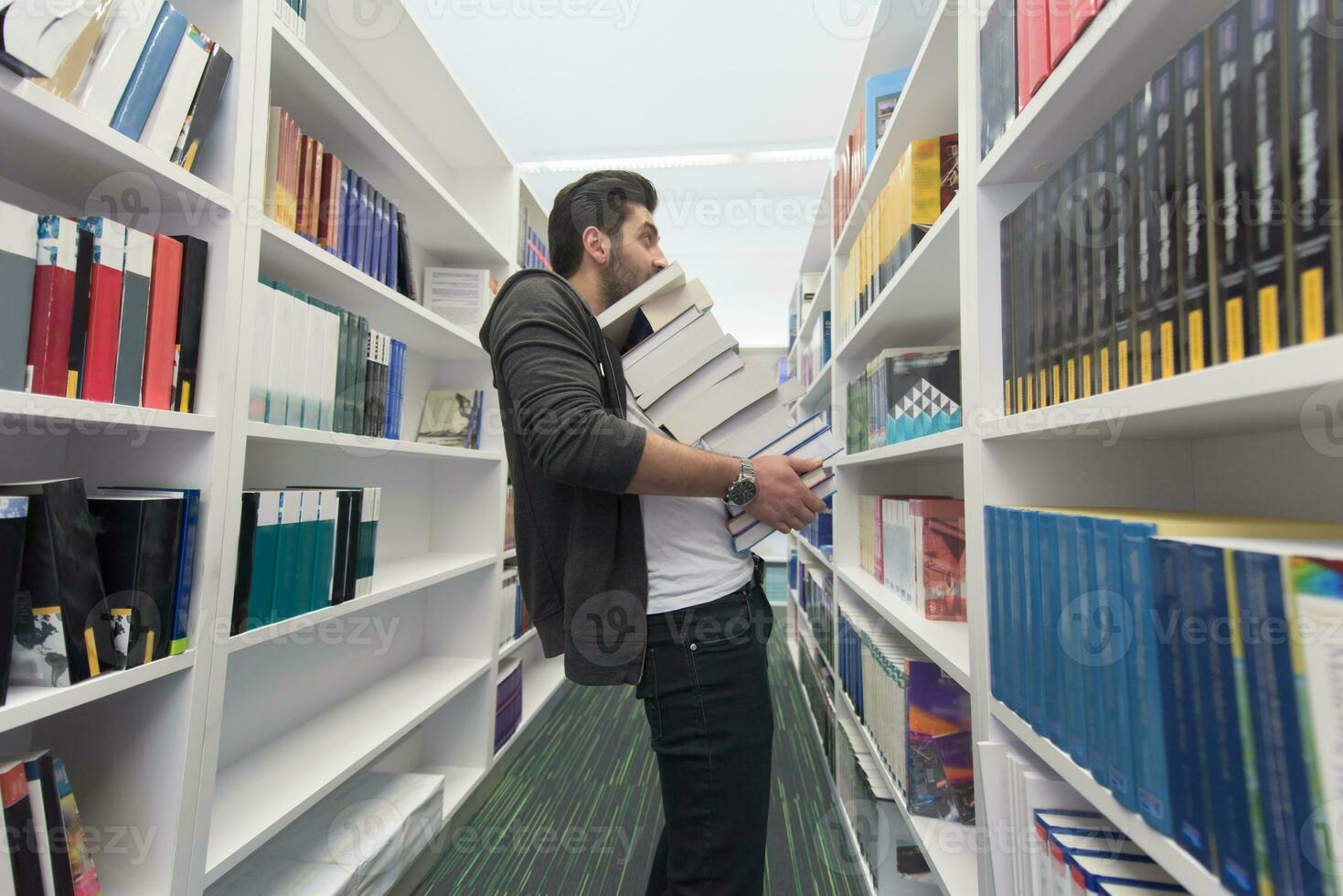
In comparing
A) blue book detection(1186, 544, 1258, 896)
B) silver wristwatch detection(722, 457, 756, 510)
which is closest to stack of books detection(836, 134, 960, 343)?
silver wristwatch detection(722, 457, 756, 510)

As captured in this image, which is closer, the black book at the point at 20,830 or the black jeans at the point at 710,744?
the black book at the point at 20,830

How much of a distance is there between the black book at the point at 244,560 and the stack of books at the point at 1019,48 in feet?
4.39

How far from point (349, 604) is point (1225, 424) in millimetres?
1503

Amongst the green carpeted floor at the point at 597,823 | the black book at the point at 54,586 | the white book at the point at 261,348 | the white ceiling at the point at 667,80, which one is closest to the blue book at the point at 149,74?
the white book at the point at 261,348

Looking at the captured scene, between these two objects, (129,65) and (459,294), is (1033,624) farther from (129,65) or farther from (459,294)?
(459,294)

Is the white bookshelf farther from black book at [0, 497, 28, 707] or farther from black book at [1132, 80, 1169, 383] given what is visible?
black book at [0, 497, 28, 707]

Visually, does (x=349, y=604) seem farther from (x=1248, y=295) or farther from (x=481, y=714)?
(x=1248, y=295)

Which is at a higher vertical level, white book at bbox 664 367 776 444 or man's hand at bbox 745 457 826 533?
white book at bbox 664 367 776 444

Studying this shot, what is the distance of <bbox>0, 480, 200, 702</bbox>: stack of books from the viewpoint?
2.19ft

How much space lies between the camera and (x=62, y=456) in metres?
0.91

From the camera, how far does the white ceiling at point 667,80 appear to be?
8.19ft

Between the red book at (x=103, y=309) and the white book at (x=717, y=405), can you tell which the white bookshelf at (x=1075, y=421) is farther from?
the red book at (x=103, y=309)

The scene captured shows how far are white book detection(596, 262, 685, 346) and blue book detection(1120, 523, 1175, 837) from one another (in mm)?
756

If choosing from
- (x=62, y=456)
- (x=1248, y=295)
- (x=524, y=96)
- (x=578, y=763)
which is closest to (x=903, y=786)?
Answer: (x=1248, y=295)
